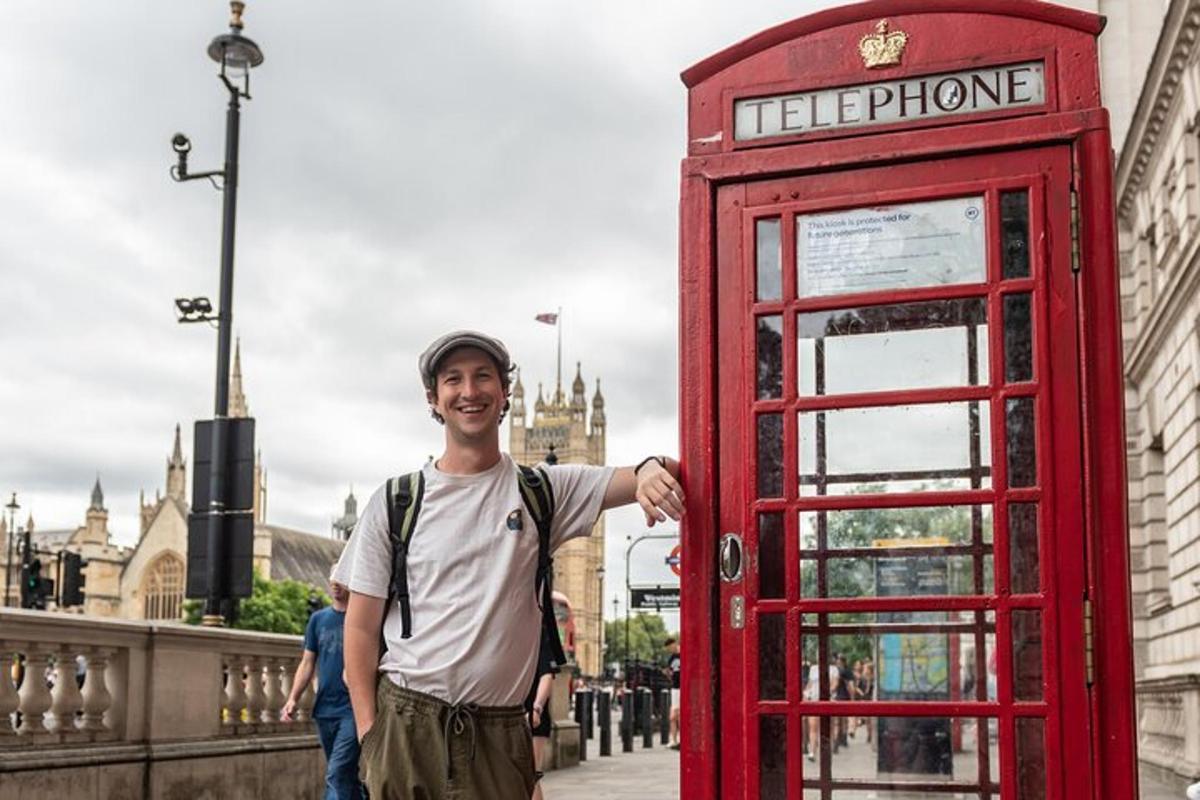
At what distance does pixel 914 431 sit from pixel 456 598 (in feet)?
4.86

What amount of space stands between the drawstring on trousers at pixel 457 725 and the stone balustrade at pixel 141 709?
6112 millimetres

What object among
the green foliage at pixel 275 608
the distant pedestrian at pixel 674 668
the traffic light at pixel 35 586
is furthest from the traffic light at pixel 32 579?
the green foliage at pixel 275 608

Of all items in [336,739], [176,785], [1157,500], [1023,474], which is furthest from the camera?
[1157,500]

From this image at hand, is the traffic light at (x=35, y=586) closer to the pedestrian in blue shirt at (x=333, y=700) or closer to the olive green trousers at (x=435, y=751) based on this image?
the pedestrian in blue shirt at (x=333, y=700)

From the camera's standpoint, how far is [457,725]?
3.97 meters

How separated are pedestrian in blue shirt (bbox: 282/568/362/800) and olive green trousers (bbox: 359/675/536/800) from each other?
4.48m

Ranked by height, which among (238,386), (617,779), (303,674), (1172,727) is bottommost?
(617,779)

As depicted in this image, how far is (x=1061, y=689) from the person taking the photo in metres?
4.30

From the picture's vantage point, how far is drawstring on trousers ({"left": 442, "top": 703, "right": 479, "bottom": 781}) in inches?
155

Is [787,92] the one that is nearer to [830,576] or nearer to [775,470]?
[775,470]

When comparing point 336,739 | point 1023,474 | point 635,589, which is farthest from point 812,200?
point 635,589

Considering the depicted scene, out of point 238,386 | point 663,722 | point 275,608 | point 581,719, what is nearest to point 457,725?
point 581,719

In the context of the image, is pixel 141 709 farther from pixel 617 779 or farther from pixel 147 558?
pixel 147 558

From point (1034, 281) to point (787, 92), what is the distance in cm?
100
